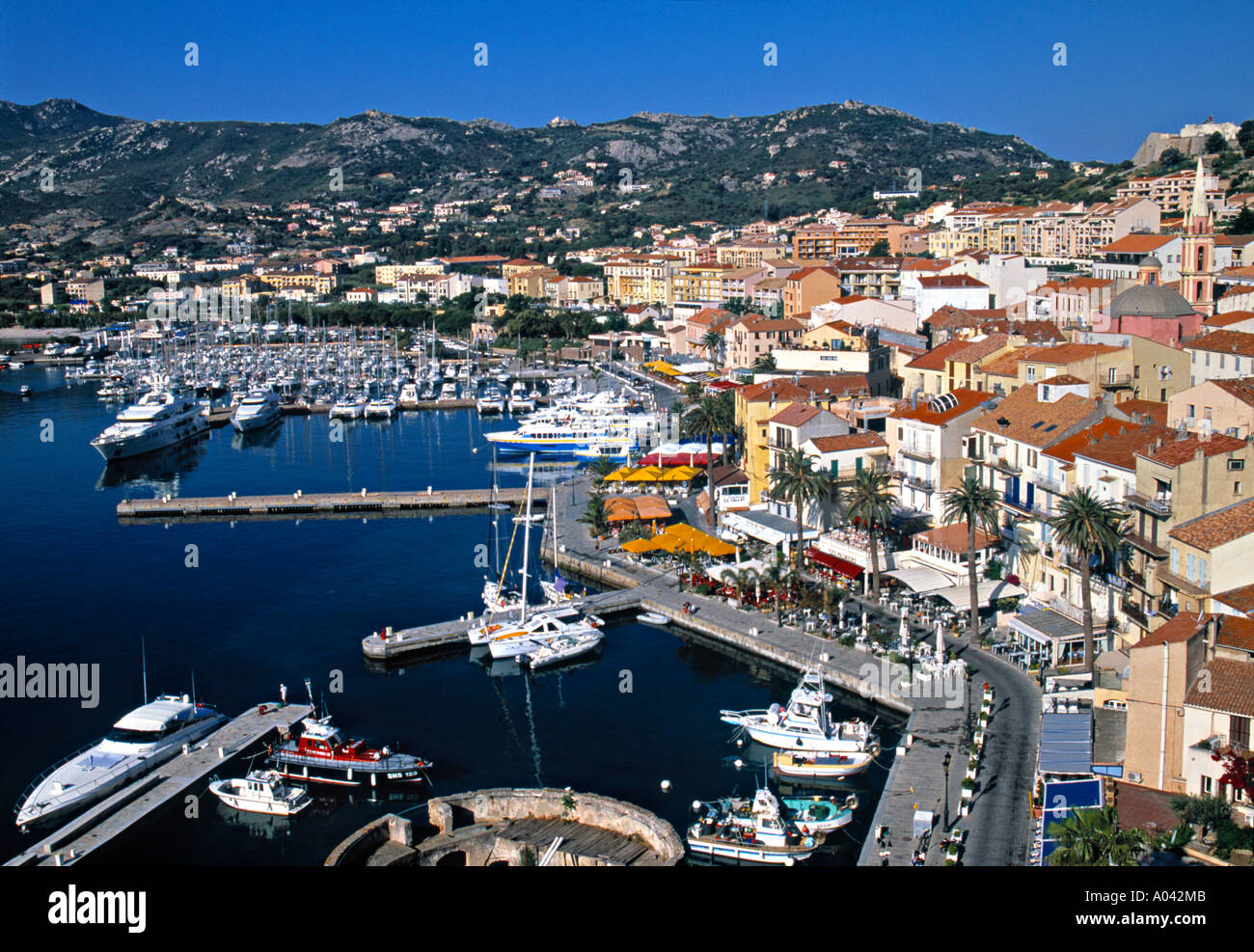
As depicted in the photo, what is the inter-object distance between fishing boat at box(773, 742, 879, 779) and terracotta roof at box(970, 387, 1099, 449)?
7663 mm

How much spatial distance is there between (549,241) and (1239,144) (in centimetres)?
6570

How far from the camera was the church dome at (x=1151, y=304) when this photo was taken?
92.4 feet

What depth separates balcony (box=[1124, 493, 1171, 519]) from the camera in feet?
54.1

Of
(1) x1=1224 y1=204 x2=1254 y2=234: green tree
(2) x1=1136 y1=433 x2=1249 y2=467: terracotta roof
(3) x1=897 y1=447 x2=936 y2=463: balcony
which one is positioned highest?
(1) x1=1224 y1=204 x2=1254 y2=234: green tree

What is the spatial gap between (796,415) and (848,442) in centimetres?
146

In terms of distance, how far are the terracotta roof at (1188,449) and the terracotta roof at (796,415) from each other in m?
8.91

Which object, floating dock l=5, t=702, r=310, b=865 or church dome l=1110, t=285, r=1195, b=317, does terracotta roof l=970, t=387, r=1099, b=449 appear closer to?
church dome l=1110, t=285, r=1195, b=317

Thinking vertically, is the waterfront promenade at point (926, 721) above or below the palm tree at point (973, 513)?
below

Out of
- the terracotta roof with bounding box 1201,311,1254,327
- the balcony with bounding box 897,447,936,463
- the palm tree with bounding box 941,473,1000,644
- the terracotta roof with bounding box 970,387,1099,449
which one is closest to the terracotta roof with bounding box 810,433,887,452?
the balcony with bounding box 897,447,936,463

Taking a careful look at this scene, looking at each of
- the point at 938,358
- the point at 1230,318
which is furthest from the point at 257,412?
the point at 1230,318

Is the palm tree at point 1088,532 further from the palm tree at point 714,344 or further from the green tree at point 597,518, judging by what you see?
the palm tree at point 714,344

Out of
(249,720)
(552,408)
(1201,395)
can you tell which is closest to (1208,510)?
(1201,395)

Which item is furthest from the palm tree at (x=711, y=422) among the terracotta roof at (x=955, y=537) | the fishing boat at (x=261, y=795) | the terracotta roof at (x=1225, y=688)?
the terracotta roof at (x=1225, y=688)

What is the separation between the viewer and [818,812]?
48.4 ft
